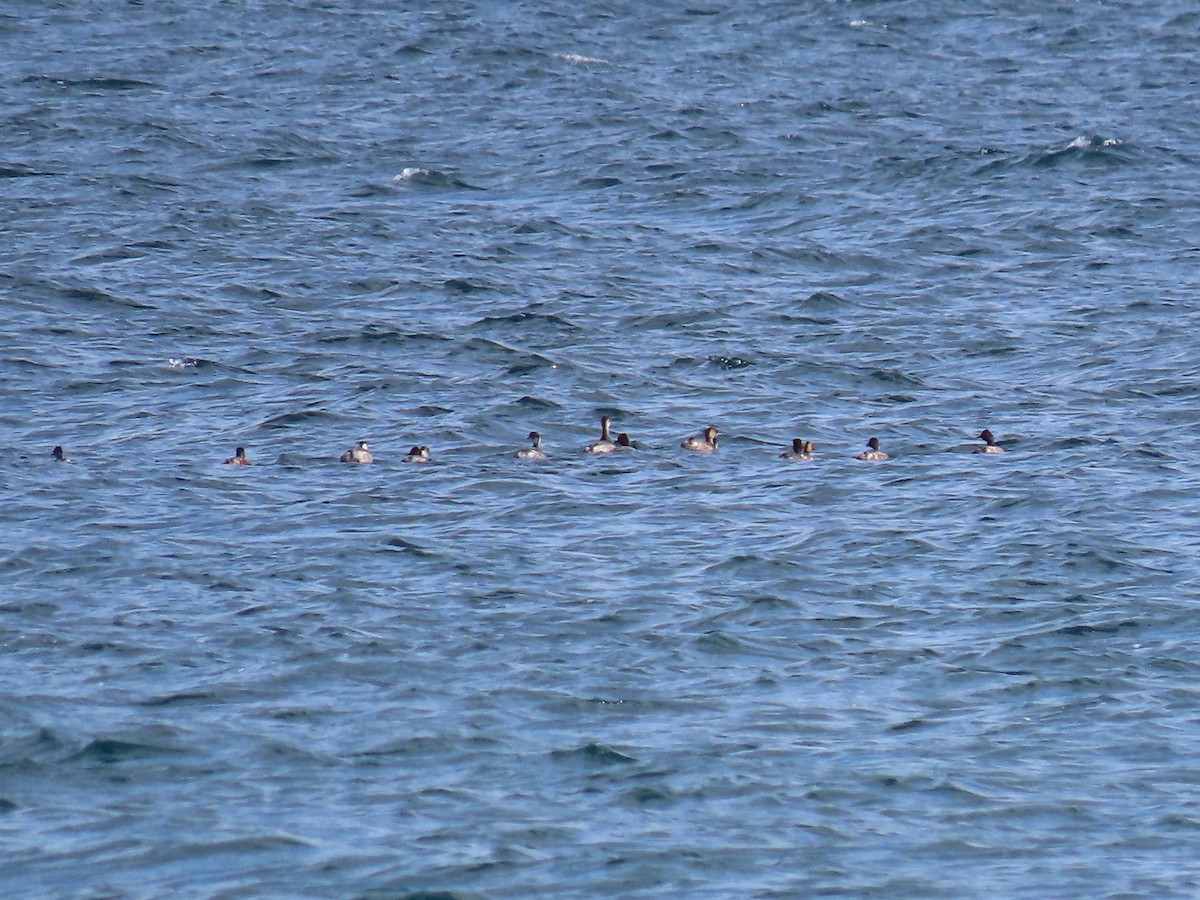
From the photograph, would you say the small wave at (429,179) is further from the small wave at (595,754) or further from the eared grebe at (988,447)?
the small wave at (595,754)

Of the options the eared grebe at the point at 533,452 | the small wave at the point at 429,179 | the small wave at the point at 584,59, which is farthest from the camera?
the small wave at the point at 584,59

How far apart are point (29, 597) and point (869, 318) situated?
16.5 metres

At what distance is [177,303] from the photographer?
105 ft

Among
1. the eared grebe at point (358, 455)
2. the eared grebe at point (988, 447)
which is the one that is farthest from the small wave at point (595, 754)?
the eared grebe at point (988, 447)

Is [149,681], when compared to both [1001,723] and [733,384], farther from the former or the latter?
[733,384]

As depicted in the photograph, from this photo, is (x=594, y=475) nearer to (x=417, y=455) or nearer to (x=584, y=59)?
(x=417, y=455)

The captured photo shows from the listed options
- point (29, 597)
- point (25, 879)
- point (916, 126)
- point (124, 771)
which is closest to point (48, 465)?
point (29, 597)

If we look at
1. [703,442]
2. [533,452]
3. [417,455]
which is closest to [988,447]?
[703,442]

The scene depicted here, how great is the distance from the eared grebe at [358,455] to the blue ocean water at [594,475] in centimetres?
35

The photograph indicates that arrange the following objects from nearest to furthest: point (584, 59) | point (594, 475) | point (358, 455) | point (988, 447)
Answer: point (594, 475) < point (358, 455) < point (988, 447) < point (584, 59)

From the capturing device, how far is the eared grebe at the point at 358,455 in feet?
81.7

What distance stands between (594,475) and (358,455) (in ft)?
9.61

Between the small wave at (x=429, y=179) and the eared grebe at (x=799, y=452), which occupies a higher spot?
the small wave at (x=429, y=179)

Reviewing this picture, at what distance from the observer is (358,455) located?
2491cm
